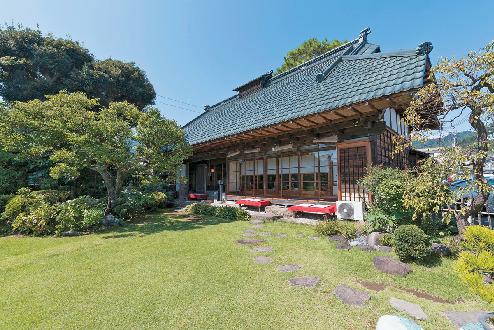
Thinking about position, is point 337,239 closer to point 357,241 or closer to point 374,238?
point 357,241

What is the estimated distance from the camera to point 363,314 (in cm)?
230

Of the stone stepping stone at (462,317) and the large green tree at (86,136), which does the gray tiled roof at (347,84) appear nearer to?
the large green tree at (86,136)

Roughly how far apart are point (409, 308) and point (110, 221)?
8.03 m

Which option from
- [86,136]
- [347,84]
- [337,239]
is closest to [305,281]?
[337,239]

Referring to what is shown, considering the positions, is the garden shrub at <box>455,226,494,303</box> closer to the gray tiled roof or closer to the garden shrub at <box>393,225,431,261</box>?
the garden shrub at <box>393,225,431,261</box>

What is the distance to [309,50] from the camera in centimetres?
1942

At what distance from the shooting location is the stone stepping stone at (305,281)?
2973 millimetres

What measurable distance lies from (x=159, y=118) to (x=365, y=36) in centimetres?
1009

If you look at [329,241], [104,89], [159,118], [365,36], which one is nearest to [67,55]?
[104,89]

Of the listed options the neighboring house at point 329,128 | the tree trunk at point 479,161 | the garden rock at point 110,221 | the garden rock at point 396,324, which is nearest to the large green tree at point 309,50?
the neighboring house at point 329,128

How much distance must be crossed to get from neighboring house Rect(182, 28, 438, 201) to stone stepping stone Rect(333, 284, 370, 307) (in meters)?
3.69

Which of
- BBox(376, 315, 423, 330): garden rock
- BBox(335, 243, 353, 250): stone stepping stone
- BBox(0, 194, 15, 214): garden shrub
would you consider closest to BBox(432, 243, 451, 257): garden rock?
BBox(335, 243, 353, 250): stone stepping stone

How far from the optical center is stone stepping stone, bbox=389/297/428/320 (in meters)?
2.27

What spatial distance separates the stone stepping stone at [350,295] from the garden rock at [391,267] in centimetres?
96
